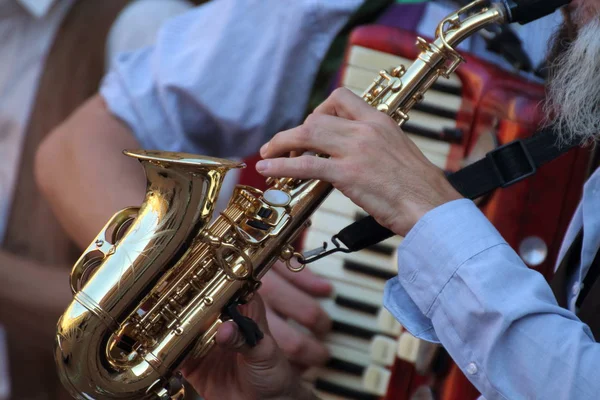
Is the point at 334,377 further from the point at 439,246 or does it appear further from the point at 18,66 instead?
the point at 18,66

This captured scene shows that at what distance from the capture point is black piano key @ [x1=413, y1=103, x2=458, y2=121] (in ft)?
4.96

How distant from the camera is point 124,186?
178 centimetres

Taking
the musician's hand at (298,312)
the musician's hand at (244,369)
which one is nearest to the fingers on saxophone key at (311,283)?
the musician's hand at (298,312)

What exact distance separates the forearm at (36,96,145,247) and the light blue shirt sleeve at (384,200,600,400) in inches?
35.9

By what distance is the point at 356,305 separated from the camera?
153 centimetres

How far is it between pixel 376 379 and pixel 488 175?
A: 0.51m

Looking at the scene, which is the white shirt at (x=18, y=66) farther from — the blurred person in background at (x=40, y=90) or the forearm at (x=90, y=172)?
the forearm at (x=90, y=172)

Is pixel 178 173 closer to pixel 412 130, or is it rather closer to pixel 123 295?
pixel 123 295

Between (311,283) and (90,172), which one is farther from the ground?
(90,172)

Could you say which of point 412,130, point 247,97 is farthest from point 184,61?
point 412,130

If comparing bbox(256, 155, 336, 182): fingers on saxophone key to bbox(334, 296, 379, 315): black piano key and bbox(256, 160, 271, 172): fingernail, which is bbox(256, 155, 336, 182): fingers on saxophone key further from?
bbox(334, 296, 379, 315): black piano key

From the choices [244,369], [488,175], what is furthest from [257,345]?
[488,175]

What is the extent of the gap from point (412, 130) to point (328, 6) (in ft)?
1.16

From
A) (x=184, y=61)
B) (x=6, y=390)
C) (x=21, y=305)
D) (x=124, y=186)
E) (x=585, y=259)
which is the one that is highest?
(x=184, y=61)
